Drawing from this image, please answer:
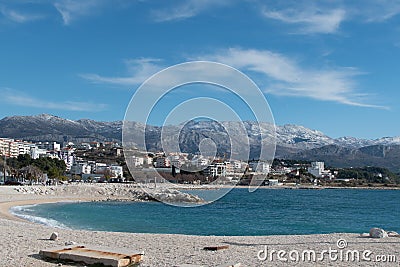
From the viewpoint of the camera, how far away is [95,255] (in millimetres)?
10453

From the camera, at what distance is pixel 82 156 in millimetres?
163625

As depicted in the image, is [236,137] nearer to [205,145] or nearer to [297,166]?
[205,145]

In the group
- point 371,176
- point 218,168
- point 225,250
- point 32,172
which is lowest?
point 225,250

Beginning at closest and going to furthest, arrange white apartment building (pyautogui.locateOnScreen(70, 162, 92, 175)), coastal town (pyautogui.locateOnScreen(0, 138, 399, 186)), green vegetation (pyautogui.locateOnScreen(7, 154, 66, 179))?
green vegetation (pyautogui.locateOnScreen(7, 154, 66, 179)) → coastal town (pyautogui.locateOnScreen(0, 138, 399, 186)) → white apartment building (pyautogui.locateOnScreen(70, 162, 92, 175))

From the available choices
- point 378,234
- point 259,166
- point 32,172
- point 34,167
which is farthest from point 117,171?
point 378,234

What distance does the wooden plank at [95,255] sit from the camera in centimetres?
1008

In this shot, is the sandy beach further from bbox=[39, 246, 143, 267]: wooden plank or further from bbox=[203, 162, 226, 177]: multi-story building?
bbox=[203, 162, 226, 177]: multi-story building

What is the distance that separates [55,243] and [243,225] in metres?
17.1

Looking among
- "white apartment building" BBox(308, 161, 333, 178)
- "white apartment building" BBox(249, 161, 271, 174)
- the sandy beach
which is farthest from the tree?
"white apartment building" BBox(308, 161, 333, 178)

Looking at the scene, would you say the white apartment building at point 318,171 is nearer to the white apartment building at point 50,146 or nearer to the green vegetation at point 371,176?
the green vegetation at point 371,176

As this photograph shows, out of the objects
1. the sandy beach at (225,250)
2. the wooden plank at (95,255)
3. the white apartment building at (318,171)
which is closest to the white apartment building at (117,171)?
the white apartment building at (318,171)

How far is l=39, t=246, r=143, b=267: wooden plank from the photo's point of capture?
33.1 feet

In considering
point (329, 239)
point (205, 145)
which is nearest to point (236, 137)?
point (205, 145)

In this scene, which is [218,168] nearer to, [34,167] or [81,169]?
[34,167]
